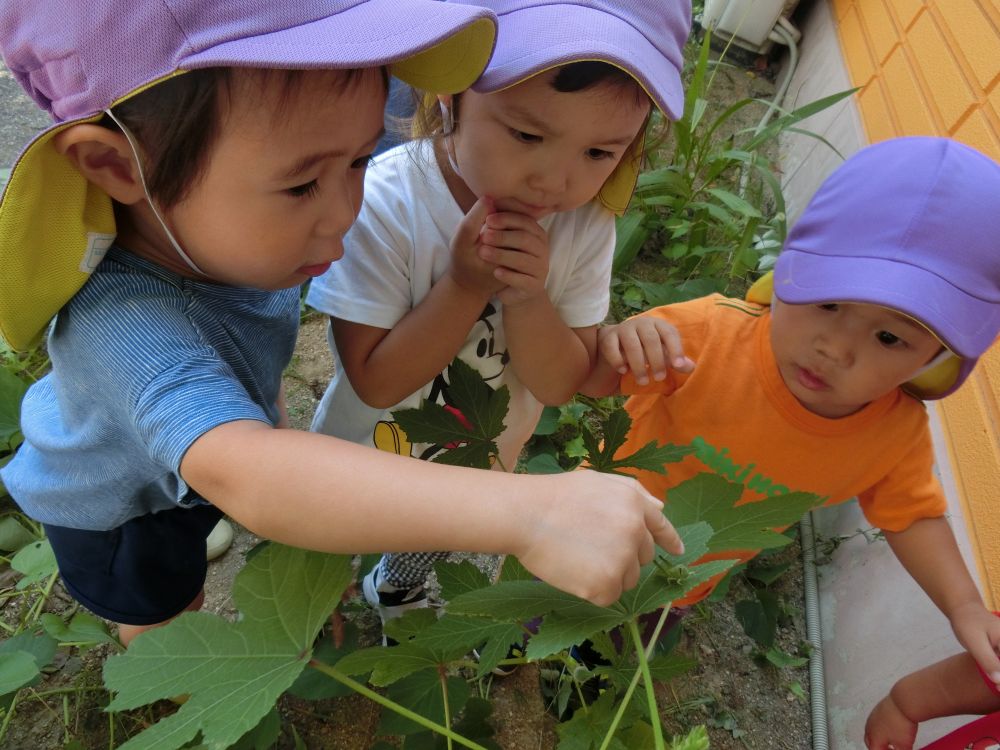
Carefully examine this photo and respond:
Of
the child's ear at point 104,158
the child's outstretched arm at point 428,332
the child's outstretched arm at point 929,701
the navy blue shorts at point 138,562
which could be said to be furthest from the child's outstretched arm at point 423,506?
the child's outstretched arm at point 929,701

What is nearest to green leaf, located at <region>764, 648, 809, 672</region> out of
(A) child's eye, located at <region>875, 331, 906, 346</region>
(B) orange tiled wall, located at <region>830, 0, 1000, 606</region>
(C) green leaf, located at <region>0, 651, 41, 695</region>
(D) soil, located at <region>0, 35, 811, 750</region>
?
(D) soil, located at <region>0, 35, 811, 750</region>

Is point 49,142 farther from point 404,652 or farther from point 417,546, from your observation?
point 404,652

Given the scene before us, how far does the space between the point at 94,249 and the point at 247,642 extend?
402mm

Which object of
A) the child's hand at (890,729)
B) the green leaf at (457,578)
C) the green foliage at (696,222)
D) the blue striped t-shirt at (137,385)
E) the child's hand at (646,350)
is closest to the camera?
the blue striped t-shirt at (137,385)

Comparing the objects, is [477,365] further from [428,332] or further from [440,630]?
[440,630]

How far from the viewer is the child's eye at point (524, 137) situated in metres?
Answer: 0.82

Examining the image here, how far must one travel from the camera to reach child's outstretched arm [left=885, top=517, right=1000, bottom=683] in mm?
987

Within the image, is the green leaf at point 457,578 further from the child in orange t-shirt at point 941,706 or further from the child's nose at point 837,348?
the child in orange t-shirt at point 941,706

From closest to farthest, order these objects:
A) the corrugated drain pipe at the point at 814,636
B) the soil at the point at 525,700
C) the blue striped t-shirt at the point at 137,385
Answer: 1. the blue striped t-shirt at the point at 137,385
2. the soil at the point at 525,700
3. the corrugated drain pipe at the point at 814,636

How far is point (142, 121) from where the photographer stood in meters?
0.60

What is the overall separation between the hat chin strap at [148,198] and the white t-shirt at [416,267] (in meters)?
0.22

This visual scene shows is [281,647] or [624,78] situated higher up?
[624,78]

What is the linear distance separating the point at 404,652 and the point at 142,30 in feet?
1.97

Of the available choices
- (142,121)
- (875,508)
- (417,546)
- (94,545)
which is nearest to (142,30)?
(142,121)
